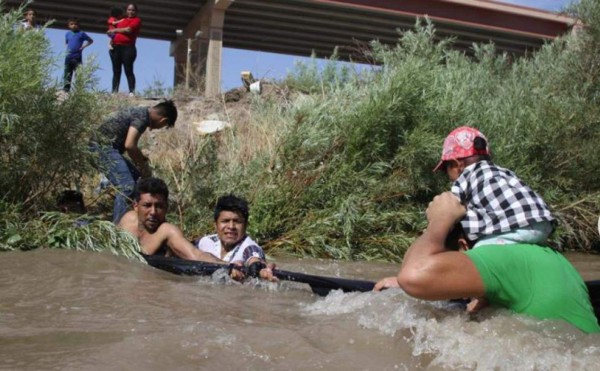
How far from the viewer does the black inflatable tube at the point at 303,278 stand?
455 cm

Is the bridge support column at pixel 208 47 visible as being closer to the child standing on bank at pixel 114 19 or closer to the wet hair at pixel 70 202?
the child standing on bank at pixel 114 19

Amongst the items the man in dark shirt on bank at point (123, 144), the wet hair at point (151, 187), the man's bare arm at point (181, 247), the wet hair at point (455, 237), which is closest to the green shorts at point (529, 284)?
the wet hair at point (455, 237)

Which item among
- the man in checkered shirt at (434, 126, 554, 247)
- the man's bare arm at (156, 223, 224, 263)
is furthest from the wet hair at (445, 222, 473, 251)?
the man's bare arm at (156, 223, 224, 263)

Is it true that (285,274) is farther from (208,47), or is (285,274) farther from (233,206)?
(208,47)

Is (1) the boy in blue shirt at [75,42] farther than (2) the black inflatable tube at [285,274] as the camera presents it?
Yes

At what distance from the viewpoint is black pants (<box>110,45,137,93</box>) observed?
11985 mm

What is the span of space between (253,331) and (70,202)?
395cm

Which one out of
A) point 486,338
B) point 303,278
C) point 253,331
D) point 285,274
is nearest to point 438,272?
point 486,338

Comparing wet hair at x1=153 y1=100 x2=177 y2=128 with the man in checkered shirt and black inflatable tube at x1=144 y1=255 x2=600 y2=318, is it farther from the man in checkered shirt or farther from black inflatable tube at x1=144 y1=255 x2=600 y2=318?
the man in checkered shirt

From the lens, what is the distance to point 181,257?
5977mm

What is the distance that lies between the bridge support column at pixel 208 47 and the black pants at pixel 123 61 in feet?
7.24

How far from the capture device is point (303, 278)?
205 inches

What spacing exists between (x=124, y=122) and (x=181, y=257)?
7.69ft

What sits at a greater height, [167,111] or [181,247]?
[167,111]
